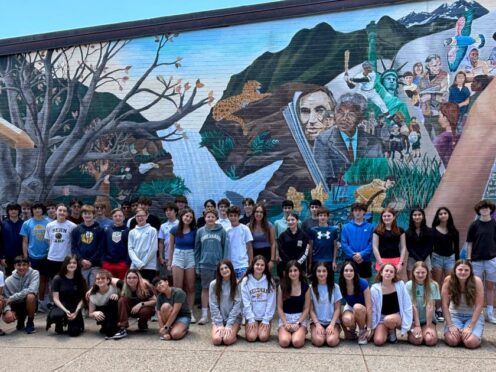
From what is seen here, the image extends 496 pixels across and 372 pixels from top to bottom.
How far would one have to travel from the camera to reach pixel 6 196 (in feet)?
33.8

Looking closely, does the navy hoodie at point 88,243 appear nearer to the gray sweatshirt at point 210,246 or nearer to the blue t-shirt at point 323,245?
the gray sweatshirt at point 210,246

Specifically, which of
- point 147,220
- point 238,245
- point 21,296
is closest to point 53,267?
point 21,296

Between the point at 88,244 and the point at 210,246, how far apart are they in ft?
6.42

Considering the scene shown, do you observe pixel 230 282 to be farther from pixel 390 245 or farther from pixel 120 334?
pixel 390 245

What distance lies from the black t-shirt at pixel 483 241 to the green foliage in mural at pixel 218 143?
448 centimetres

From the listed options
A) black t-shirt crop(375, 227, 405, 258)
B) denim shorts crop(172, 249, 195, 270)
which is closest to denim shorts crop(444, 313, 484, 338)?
black t-shirt crop(375, 227, 405, 258)

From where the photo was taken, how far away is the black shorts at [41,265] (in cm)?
814

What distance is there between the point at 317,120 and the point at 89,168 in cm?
461

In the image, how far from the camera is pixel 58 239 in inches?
310

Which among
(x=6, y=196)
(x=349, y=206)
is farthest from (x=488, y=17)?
(x=6, y=196)

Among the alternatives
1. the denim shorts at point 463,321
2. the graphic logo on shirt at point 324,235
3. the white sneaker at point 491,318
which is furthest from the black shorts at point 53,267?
the white sneaker at point 491,318

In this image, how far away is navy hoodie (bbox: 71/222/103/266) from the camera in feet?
25.2

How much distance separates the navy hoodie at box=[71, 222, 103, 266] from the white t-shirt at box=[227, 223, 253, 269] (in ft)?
6.77

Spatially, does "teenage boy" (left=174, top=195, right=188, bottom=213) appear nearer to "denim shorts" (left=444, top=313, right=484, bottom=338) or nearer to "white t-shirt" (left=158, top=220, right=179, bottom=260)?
"white t-shirt" (left=158, top=220, right=179, bottom=260)
